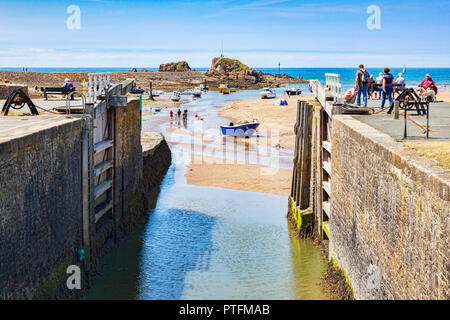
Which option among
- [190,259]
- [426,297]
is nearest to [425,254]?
[426,297]

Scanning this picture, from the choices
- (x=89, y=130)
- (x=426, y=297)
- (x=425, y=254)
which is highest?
(x=89, y=130)

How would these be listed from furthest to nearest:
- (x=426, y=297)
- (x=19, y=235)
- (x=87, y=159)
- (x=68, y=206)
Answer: (x=87, y=159), (x=68, y=206), (x=19, y=235), (x=426, y=297)

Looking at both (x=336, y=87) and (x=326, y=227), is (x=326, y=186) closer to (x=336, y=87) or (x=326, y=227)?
(x=326, y=227)

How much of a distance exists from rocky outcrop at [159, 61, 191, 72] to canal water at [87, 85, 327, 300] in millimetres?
166301

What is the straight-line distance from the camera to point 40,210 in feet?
37.4

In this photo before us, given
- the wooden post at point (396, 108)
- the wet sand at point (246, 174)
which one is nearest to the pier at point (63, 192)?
the wet sand at point (246, 174)

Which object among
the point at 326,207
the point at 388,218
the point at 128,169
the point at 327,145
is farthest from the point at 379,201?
the point at 128,169

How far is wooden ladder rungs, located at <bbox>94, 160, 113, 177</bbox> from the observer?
17125 millimetres

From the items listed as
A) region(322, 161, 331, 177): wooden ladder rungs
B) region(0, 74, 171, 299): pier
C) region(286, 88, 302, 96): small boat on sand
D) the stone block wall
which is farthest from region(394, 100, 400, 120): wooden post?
region(286, 88, 302, 96): small boat on sand

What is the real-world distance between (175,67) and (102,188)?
176 m
